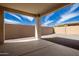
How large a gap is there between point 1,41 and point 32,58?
5.52 metres

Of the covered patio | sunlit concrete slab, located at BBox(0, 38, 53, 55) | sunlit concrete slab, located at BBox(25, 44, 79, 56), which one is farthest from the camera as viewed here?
the covered patio

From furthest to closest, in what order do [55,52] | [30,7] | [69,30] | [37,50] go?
[69,30] < [30,7] < [37,50] < [55,52]

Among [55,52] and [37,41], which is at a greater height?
[37,41]

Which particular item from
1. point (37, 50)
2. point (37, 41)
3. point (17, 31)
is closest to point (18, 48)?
point (37, 50)

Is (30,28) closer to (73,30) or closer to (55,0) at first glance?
(73,30)

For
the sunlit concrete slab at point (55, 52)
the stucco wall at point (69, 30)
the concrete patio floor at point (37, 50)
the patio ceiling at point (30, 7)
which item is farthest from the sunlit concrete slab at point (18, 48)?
the stucco wall at point (69, 30)

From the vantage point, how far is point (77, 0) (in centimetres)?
515

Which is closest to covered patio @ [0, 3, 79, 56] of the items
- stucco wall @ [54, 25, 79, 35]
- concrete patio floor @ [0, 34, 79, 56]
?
concrete patio floor @ [0, 34, 79, 56]

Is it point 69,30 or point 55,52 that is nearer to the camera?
point 55,52

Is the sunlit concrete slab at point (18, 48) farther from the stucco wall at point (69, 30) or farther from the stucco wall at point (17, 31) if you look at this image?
the stucco wall at point (69, 30)

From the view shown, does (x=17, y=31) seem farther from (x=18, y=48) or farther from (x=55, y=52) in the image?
(x=55, y=52)

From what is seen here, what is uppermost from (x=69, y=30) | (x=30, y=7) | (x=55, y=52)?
(x=30, y=7)

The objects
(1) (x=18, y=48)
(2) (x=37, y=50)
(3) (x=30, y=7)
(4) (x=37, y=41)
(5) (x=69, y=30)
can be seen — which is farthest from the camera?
(5) (x=69, y=30)

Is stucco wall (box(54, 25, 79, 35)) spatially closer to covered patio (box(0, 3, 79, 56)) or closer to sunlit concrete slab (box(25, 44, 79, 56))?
covered patio (box(0, 3, 79, 56))
